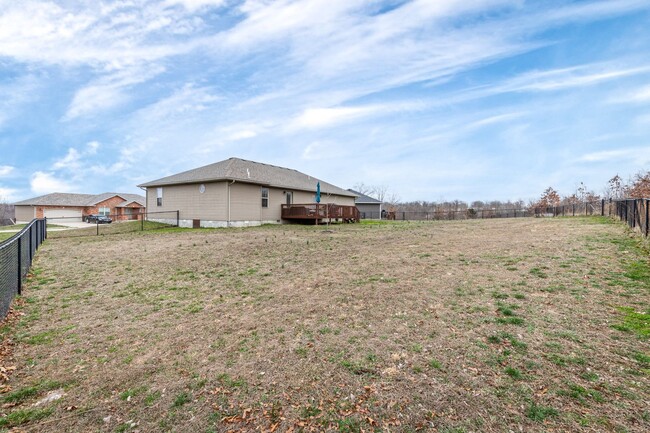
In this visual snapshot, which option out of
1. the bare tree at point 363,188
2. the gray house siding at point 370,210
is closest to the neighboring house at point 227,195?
the gray house siding at point 370,210

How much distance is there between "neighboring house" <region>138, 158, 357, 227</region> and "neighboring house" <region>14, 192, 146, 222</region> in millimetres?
20914

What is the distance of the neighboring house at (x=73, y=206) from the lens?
39000mm

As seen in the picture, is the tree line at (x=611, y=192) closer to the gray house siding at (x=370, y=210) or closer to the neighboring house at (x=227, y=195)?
the gray house siding at (x=370, y=210)

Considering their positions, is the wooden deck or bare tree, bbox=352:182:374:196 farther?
bare tree, bbox=352:182:374:196

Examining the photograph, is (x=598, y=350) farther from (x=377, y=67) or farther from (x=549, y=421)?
(x=377, y=67)

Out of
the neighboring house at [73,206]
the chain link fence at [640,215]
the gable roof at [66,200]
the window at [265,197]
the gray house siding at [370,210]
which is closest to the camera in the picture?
the chain link fence at [640,215]

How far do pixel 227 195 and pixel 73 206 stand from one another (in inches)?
1416

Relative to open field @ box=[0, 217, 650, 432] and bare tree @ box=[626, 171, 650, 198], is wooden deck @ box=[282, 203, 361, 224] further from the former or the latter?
bare tree @ box=[626, 171, 650, 198]

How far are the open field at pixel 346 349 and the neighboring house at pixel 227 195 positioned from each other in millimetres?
11128

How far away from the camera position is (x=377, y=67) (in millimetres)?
14805

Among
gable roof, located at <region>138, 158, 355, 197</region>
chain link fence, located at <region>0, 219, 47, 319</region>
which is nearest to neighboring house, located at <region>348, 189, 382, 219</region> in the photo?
gable roof, located at <region>138, 158, 355, 197</region>

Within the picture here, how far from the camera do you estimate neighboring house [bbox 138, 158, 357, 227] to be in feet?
60.3

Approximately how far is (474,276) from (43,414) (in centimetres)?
689

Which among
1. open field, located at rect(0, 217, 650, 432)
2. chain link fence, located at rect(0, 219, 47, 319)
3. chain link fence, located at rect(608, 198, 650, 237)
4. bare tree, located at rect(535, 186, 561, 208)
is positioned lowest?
open field, located at rect(0, 217, 650, 432)
